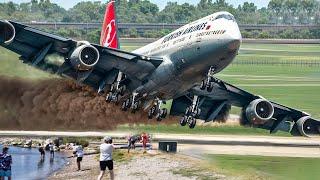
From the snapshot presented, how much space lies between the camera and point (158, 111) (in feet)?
232

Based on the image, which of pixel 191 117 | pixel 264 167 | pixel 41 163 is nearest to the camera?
pixel 264 167

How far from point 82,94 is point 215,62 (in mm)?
16871

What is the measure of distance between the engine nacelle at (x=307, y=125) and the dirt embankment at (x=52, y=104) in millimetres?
14383

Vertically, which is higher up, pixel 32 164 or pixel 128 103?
pixel 128 103

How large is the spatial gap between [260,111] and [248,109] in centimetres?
104

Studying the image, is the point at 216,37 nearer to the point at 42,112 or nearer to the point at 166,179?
the point at 166,179

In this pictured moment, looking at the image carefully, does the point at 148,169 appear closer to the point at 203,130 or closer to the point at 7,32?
the point at 7,32

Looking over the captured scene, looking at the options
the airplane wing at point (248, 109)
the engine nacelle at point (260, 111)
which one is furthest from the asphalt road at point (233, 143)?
the engine nacelle at point (260, 111)

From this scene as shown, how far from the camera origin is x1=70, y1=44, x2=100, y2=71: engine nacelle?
63625mm

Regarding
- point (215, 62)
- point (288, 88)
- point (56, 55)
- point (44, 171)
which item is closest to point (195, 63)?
point (215, 62)

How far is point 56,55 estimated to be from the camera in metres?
66.6

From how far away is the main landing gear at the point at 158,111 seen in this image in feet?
230

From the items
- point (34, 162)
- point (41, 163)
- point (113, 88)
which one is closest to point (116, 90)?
point (113, 88)

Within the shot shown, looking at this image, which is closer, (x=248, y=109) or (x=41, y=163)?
(x=248, y=109)
